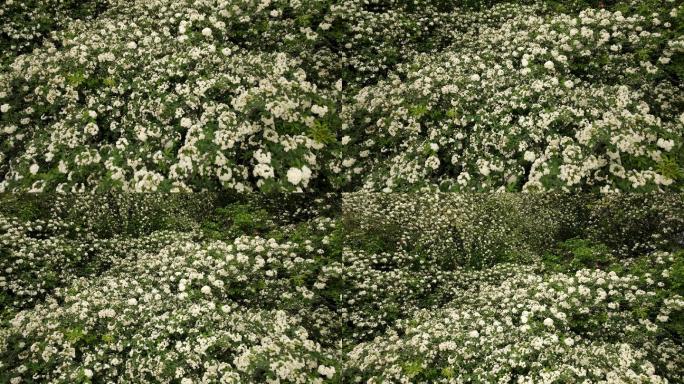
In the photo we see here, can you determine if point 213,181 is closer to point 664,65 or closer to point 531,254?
point 531,254

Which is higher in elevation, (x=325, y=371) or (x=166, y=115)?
(x=166, y=115)

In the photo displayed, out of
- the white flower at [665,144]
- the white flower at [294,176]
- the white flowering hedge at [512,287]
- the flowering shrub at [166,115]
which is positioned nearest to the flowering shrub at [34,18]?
the flowering shrub at [166,115]

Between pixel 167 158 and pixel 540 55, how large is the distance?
3.95 metres

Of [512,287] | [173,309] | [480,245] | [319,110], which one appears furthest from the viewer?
[319,110]

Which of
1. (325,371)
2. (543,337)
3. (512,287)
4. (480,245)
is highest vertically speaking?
(480,245)

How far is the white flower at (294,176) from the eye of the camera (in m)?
6.49

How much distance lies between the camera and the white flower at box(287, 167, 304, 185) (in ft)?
21.3

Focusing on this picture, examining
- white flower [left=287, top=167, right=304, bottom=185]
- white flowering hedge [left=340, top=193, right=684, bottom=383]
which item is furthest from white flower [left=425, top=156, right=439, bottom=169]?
white flower [left=287, top=167, right=304, bottom=185]

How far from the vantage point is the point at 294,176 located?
21.3ft

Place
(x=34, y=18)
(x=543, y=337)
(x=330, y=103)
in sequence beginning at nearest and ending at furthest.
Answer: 1. (x=543, y=337)
2. (x=330, y=103)
3. (x=34, y=18)

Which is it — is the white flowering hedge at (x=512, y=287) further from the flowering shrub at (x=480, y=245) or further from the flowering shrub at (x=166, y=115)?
the flowering shrub at (x=166, y=115)

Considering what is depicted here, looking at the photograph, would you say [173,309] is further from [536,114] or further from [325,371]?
[536,114]

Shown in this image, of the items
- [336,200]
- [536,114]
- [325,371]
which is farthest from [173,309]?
[536,114]

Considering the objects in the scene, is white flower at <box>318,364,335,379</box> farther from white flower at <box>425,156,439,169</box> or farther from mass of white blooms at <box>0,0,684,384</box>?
white flower at <box>425,156,439,169</box>
